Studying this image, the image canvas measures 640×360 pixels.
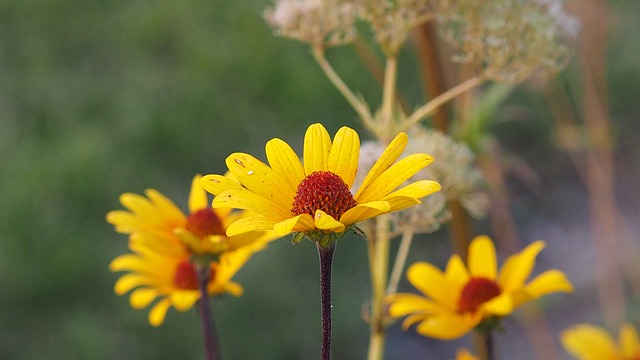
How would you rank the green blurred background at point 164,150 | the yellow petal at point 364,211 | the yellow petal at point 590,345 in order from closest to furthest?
the yellow petal at point 364,211, the yellow petal at point 590,345, the green blurred background at point 164,150

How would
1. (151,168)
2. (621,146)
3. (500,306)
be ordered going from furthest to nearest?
(621,146)
(151,168)
(500,306)

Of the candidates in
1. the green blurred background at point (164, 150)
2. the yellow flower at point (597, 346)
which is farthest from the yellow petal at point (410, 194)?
the green blurred background at point (164, 150)

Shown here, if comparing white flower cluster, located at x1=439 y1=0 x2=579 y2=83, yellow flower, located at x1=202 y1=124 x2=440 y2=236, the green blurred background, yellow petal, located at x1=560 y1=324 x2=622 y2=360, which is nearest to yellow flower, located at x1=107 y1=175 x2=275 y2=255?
yellow flower, located at x1=202 y1=124 x2=440 y2=236

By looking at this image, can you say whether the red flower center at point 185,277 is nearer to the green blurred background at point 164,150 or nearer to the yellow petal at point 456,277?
the yellow petal at point 456,277

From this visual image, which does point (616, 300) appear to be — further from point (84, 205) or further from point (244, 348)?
point (84, 205)

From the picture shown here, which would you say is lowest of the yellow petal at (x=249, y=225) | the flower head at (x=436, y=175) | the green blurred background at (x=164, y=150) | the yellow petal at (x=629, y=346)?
the yellow petal at (x=249, y=225)

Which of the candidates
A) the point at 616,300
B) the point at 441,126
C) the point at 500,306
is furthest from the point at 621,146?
the point at 500,306
